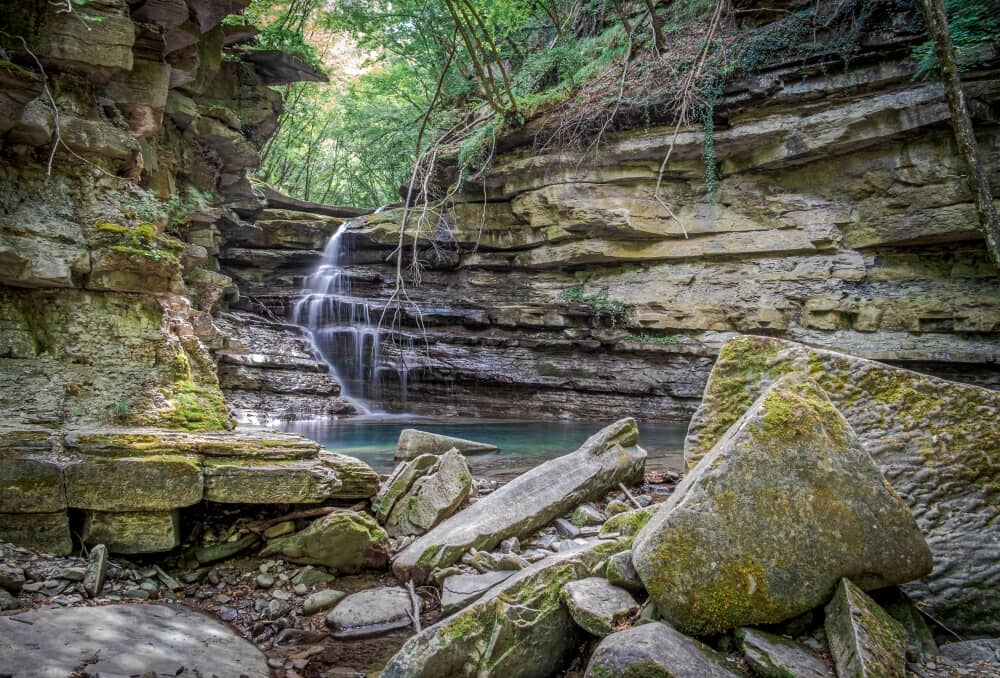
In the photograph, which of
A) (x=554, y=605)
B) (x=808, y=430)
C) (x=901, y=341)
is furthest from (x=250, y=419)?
(x=901, y=341)

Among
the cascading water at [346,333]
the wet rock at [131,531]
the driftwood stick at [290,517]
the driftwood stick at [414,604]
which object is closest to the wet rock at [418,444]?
the driftwood stick at [290,517]

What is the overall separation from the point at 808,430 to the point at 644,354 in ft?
33.1

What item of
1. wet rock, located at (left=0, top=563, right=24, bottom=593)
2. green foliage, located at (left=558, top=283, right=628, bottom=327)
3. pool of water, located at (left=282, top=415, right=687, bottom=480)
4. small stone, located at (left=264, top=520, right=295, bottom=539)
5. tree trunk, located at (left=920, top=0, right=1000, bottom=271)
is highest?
tree trunk, located at (left=920, top=0, right=1000, bottom=271)

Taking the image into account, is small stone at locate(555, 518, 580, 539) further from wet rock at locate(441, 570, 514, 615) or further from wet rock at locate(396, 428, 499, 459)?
wet rock at locate(396, 428, 499, 459)

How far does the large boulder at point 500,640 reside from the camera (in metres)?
2.23

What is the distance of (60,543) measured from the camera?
316 cm

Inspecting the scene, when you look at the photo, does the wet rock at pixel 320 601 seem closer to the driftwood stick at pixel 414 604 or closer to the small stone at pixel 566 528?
the driftwood stick at pixel 414 604

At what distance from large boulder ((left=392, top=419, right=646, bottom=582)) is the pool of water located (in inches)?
58.6

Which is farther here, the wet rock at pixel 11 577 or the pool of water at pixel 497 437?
the pool of water at pixel 497 437

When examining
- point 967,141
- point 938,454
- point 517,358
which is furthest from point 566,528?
point 517,358

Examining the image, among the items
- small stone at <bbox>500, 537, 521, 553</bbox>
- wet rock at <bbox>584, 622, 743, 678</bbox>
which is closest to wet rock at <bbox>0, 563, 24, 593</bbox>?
small stone at <bbox>500, 537, 521, 553</bbox>

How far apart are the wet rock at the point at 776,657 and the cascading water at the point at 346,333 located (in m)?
10.7

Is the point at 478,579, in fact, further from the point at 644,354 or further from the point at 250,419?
the point at 644,354

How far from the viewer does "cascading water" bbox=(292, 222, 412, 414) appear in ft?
41.4
